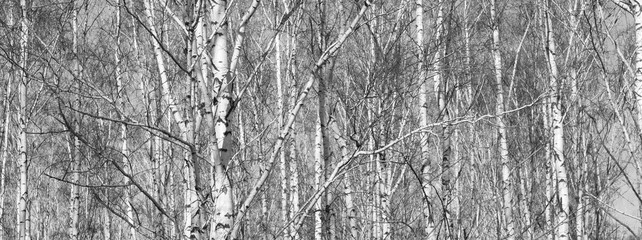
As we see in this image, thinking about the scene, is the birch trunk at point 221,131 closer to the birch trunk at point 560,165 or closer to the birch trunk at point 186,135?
the birch trunk at point 186,135

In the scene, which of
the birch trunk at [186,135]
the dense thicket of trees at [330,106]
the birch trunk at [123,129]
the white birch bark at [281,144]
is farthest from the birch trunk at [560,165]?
the birch trunk at [186,135]

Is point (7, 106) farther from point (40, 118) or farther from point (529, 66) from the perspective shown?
point (529, 66)

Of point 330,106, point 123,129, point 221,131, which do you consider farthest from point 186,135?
point 123,129

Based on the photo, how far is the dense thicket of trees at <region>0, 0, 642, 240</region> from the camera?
3.46m

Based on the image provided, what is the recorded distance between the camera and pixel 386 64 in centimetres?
638

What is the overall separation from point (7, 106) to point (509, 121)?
747 centimetres

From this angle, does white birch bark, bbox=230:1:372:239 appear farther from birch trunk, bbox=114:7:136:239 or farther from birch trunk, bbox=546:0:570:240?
birch trunk, bbox=546:0:570:240

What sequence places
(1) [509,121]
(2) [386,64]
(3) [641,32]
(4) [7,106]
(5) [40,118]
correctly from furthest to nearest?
(5) [40,118] < (1) [509,121] < (4) [7,106] < (2) [386,64] < (3) [641,32]

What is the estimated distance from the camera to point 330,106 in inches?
251

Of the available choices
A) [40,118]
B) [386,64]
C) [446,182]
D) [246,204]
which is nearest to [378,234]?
[446,182]

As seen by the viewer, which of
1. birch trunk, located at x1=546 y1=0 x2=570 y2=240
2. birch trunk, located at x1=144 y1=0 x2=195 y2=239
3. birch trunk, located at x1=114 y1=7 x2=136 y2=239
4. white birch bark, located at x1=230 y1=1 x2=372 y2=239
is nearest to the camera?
white birch bark, located at x1=230 y1=1 x2=372 y2=239

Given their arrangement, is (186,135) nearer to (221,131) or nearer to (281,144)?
(221,131)

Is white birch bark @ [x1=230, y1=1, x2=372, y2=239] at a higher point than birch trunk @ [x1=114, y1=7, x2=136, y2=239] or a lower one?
lower

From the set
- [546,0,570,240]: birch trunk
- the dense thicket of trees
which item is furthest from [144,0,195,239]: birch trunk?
[546,0,570,240]: birch trunk
